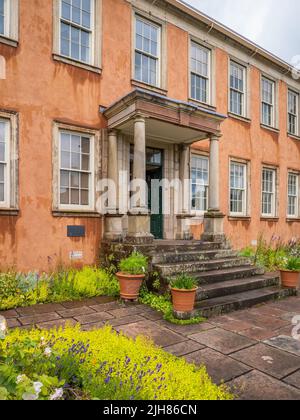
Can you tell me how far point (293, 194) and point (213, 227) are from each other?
7.10 meters

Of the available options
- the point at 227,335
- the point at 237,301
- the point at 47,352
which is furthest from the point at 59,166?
the point at 47,352

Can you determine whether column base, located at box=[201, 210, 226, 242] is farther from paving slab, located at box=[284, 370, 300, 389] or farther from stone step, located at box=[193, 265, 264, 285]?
paving slab, located at box=[284, 370, 300, 389]

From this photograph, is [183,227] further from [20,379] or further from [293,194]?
[20,379]

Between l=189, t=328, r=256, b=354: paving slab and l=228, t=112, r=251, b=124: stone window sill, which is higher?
l=228, t=112, r=251, b=124: stone window sill

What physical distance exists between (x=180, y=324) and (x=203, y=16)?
30.6 ft

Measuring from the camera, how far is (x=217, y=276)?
6.51 metres

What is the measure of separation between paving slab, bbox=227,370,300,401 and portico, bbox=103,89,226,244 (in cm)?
394

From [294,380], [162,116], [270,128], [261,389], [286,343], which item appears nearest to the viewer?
[261,389]

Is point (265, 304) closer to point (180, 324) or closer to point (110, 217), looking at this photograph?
point (180, 324)

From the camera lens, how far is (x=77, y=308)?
555cm

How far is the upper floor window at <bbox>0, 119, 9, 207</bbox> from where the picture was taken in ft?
21.0

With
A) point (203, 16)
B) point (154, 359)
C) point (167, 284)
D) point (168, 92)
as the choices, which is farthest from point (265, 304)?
point (203, 16)

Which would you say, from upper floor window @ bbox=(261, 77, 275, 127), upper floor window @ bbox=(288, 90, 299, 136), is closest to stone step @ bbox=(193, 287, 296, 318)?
upper floor window @ bbox=(261, 77, 275, 127)

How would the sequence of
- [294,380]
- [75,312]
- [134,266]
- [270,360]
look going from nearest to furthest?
[294,380]
[270,360]
[75,312]
[134,266]
